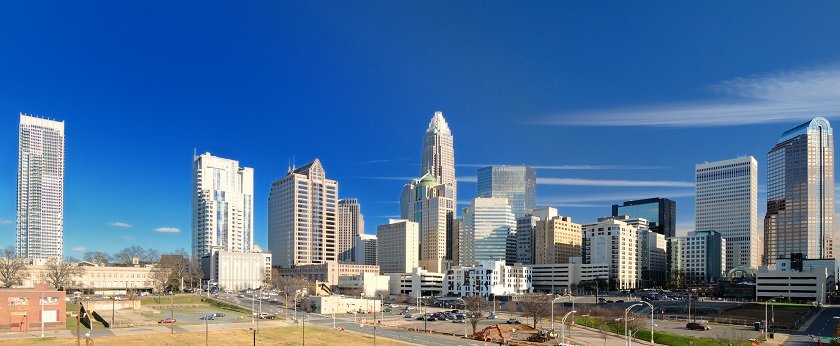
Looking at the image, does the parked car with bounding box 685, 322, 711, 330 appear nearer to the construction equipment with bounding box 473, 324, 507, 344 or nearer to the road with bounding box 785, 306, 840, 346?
the road with bounding box 785, 306, 840, 346

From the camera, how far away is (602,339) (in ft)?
299

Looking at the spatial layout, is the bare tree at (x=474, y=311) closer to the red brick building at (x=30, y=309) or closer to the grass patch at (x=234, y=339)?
the grass patch at (x=234, y=339)

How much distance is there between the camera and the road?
88.8m

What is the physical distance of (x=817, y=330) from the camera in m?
104

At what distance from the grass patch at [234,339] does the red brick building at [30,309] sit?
1219 centimetres

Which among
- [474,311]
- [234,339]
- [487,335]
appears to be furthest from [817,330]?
[234,339]

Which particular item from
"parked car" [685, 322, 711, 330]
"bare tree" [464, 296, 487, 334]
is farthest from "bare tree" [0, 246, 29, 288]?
"parked car" [685, 322, 711, 330]

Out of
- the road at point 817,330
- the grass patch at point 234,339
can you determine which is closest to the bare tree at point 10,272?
the grass patch at point 234,339

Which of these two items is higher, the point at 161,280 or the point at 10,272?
the point at 10,272

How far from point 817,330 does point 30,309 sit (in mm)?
118305

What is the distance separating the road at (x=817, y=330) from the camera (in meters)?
88.8

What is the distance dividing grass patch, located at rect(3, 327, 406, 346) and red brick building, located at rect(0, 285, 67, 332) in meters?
12.2

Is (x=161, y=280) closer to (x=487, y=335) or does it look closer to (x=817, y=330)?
(x=487, y=335)

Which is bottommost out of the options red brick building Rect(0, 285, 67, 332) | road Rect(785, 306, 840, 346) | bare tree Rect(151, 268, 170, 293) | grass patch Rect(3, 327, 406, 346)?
bare tree Rect(151, 268, 170, 293)
